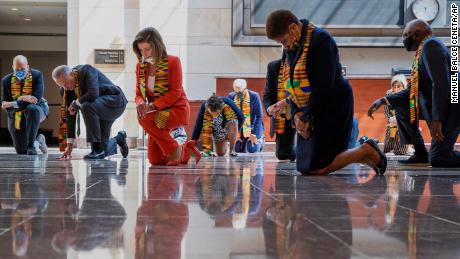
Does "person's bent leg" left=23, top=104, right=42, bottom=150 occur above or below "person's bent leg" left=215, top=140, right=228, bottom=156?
above

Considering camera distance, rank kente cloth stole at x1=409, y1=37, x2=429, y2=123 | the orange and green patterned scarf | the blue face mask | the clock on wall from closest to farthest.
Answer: kente cloth stole at x1=409, y1=37, x2=429, y2=123 → the orange and green patterned scarf → the blue face mask → the clock on wall

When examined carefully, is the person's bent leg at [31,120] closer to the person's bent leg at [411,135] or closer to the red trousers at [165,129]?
the red trousers at [165,129]

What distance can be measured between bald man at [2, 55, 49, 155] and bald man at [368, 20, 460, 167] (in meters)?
5.95

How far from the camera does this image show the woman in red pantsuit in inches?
244

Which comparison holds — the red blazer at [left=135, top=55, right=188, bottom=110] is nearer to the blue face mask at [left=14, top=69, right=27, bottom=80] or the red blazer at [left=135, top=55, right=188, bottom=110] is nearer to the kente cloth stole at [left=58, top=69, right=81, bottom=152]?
the kente cloth stole at [left=58, top=69, right=81, bottom=152]

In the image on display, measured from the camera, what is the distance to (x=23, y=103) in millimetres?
10070

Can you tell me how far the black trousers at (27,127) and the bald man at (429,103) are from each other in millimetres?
5954

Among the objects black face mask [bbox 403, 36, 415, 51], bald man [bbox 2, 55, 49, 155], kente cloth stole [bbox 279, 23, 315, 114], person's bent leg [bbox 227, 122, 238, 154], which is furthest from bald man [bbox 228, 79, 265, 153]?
kente cloth stole [bbox 279, 23, 315, 114]

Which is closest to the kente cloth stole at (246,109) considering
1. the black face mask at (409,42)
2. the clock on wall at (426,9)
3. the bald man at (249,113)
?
the bald man at (249,113)

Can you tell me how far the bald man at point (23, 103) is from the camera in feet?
32.9

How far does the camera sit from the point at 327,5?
51.3 ft

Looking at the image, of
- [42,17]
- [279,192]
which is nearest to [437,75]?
[279,192]

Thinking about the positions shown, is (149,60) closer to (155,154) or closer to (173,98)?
(173,98)

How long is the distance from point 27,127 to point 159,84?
467 centimetres
